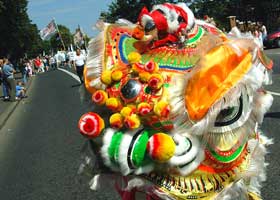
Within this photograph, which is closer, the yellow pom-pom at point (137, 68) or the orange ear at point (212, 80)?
the orange ear at point (212, 80)

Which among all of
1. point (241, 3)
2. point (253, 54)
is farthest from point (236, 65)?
point (241, 3)

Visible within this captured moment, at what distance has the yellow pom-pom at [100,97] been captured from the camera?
2197mm

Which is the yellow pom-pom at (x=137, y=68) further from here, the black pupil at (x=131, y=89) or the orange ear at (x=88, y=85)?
the orange ear at (x=88, y=85)

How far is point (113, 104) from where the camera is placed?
2162 millimetres

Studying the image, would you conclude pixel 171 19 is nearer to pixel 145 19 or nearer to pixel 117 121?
pixel 145 19

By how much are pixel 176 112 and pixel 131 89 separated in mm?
217

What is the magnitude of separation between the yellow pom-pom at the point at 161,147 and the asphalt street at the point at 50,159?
0.59 metres

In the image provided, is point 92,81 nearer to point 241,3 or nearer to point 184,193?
point 184,193

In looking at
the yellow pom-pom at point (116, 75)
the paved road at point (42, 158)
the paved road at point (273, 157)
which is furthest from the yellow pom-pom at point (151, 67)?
the paved road at point (42, 158)

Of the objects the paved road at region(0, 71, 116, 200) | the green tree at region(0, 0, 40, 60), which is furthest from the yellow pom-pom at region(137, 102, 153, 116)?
the green tree at region(0, 0, 40, 60)

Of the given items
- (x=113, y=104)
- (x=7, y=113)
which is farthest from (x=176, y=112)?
(x=7, y=113)

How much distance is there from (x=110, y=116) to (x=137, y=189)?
346 mm

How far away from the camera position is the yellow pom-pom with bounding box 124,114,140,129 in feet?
6.81

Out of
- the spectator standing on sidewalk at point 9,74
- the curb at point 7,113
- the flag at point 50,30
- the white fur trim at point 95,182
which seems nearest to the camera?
the white fur trim at point 95,182
